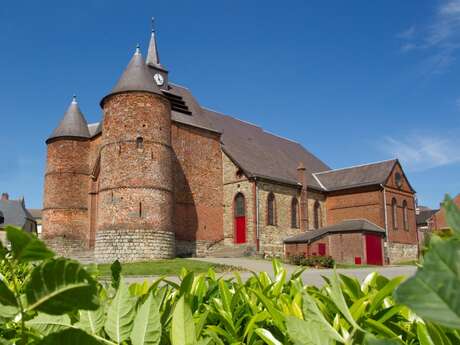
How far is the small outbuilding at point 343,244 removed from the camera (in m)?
32.1

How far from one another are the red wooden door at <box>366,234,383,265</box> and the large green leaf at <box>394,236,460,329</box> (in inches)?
1327

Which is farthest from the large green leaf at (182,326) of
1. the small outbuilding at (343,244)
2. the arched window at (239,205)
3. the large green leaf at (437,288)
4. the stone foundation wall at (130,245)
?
the small outbuilding at (343,244)

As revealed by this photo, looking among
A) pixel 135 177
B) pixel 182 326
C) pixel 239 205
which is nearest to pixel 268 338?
pixel 182 326

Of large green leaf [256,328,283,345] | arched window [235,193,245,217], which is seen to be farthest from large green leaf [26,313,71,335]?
arched window [235,193,245,217]

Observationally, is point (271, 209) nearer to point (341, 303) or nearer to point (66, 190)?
point (66, 190)

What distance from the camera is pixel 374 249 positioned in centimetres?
3334

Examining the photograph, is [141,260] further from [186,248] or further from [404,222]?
[404,222]

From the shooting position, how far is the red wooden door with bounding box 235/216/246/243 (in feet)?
104

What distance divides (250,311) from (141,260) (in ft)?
82.0

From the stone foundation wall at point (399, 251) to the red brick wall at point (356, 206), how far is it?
1.90 meters

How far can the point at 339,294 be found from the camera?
108cm

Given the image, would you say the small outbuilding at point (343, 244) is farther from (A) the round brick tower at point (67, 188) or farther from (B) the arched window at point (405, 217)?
(A) the round brick tower at point (67, 188)

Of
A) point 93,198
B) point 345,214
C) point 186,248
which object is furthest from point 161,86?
point 345,214

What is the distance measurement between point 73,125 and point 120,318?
35294 mm
